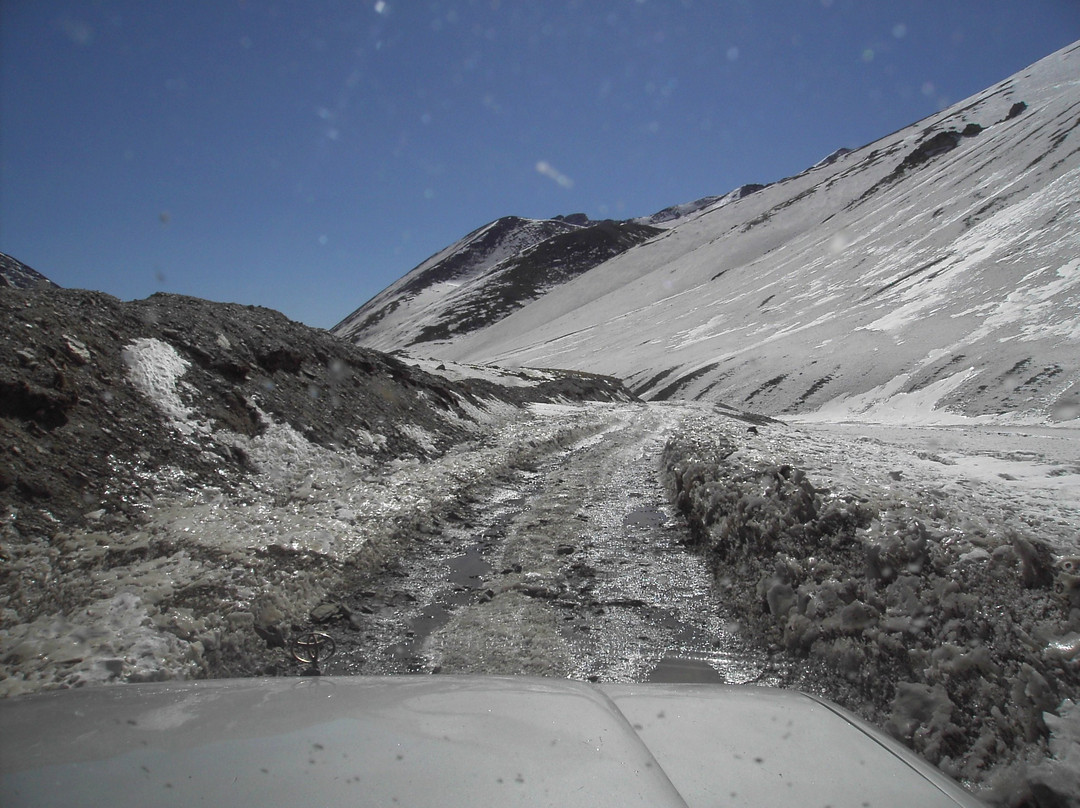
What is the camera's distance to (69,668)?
175 inches

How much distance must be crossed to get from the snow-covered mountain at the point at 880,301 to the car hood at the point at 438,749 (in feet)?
105

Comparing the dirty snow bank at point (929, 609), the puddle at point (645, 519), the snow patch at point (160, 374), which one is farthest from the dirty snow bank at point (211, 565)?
the dirty snow bank at point (929, 609)

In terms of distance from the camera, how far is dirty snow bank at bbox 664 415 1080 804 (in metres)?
3.64

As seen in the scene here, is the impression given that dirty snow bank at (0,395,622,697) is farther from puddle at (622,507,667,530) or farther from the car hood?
puddle at (622,507,667,530)

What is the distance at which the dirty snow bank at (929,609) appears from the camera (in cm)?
364

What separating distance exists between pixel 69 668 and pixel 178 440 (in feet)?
18.1

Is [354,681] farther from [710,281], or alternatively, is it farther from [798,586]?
[710,281]

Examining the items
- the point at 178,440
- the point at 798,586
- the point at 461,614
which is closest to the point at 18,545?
the point at 178,440

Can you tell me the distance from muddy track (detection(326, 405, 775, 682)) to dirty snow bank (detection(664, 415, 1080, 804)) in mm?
599

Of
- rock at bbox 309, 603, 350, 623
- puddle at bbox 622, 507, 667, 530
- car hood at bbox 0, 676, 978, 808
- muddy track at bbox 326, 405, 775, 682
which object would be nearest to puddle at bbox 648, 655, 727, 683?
muddy track at bbox 326, 405, 775, 682

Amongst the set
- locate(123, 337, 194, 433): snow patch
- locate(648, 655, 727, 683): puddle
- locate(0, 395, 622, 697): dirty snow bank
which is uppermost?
locate(123, 337, 194, 433): snow patch

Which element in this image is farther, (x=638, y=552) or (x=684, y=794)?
(x=638, y=552)

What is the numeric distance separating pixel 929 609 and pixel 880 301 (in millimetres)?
62343

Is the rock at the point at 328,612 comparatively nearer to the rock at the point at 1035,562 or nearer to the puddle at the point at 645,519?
the puddle at the point at 645,519
